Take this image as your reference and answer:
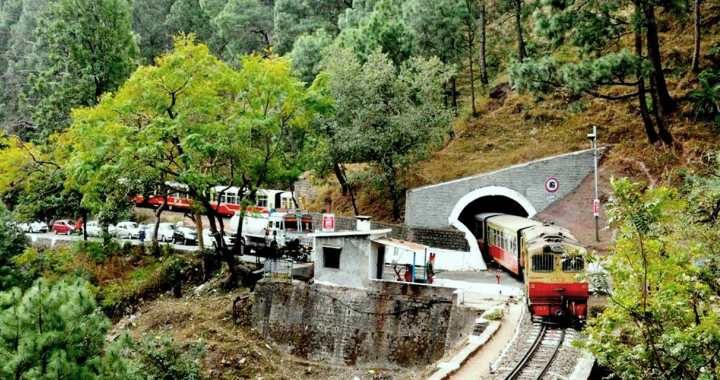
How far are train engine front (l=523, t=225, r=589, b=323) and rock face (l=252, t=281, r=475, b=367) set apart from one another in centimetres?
277

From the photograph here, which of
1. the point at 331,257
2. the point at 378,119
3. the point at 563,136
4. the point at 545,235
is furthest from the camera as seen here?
the point at 563,136

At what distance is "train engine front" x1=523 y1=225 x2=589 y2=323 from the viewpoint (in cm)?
1789

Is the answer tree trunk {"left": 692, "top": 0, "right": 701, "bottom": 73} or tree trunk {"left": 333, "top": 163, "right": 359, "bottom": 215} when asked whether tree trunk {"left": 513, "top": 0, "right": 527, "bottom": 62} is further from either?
tree trunk {"left": 333, "top": 163, "right": 359, "bottom": 215}

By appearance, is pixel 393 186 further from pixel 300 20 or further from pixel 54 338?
pixel 300 20

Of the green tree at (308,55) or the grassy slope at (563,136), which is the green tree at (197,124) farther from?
the green tree at (308,55)

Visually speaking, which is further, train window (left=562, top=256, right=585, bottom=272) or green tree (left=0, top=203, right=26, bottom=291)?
green tree (left=0, top=203, right=26, bottom=291)

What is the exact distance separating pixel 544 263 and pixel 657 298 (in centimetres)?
957

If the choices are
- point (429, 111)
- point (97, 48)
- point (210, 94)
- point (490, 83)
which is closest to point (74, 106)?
point (97, 48)

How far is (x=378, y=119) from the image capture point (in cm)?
2956

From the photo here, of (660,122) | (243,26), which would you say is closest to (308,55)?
(243,26)

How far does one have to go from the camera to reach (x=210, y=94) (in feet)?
82.3

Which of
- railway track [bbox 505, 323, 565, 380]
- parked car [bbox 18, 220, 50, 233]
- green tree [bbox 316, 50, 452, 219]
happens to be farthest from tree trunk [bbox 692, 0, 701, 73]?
parked car [bbox 18, 220, 50, 233]

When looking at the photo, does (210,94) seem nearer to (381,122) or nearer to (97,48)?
(381,122)

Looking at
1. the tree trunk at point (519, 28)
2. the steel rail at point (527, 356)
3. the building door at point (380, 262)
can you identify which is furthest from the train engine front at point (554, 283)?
the tree trunk at point (519, 28)
